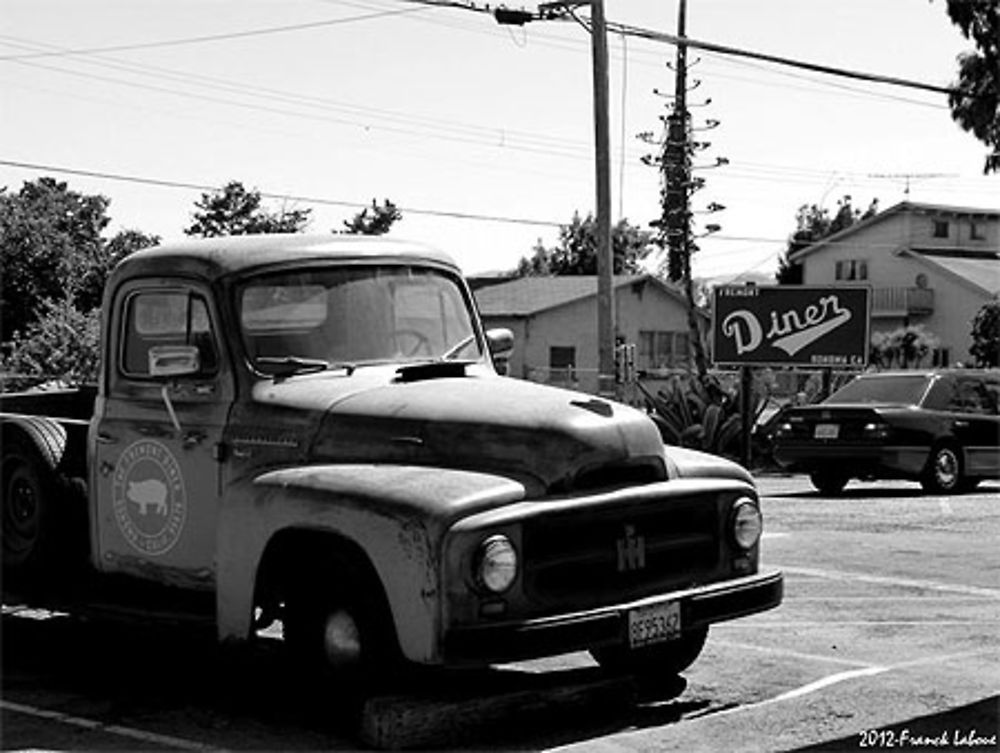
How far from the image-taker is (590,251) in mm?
84750

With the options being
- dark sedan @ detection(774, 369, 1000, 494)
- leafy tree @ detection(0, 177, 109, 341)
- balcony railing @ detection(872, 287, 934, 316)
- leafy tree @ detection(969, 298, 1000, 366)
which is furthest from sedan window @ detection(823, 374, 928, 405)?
balcony railing @ detection(872, 287, 934, 316)

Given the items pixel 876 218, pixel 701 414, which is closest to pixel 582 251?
pixel 876 218

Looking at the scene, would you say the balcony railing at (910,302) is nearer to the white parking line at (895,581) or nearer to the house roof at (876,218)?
the house roof at (876,218)

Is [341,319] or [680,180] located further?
[680,180]

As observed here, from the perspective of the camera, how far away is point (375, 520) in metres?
6.82

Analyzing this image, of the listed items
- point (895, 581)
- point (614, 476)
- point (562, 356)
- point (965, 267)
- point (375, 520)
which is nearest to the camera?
point (375, 520)

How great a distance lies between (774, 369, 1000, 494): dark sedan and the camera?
64.3 ft

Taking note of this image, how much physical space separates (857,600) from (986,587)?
1214 millimetres

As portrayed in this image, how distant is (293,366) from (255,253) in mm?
647

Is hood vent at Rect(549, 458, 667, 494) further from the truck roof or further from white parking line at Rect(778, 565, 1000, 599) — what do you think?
white parking line at Rect(778, 565, 1000, 599)

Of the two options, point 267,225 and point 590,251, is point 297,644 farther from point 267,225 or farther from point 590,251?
point 590,251

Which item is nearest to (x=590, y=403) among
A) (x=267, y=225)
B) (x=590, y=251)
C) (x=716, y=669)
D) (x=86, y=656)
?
(x=716, y=669)

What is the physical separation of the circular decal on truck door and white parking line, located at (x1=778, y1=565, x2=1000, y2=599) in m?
5.59

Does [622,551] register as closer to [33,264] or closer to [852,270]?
[33,264]
